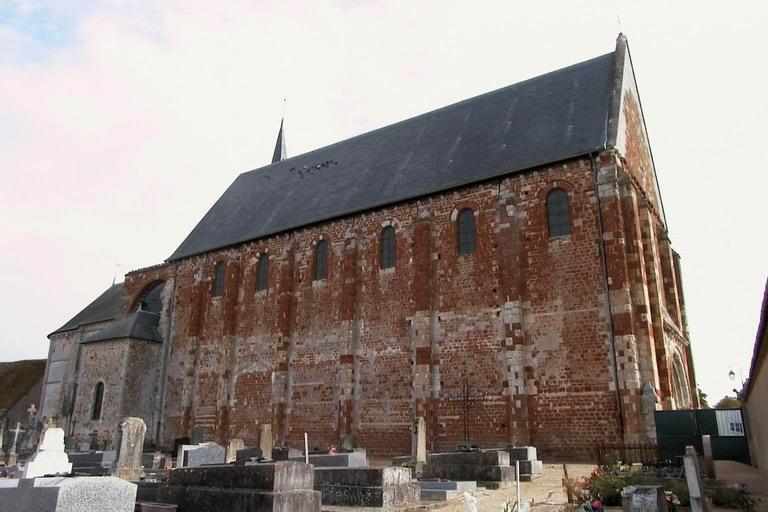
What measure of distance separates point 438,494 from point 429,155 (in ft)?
47.8

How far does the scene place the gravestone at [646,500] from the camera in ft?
20.8

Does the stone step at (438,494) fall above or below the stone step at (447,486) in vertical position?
below

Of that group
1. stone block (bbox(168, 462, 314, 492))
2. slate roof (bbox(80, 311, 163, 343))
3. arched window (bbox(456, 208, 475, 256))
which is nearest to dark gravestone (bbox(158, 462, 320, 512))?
stone block (bbox(168, 462, 314, 492))

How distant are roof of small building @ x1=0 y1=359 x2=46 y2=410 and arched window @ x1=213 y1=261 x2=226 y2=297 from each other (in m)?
20.6

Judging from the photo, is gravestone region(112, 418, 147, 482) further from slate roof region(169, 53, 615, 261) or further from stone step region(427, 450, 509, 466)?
slate roof region(169, 53, 615, 261)

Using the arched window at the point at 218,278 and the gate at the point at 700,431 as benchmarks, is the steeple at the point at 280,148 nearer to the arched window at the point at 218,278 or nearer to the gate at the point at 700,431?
the arched window at the point at 218,278

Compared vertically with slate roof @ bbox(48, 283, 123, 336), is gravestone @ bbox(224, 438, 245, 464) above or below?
below

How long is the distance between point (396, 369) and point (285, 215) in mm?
9236

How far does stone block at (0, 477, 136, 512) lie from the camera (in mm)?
4105

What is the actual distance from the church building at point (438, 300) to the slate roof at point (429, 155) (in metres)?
0.10

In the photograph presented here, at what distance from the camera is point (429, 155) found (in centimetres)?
2156

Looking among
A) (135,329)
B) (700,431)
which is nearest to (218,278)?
(135,329)

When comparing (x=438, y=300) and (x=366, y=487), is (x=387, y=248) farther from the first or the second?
(x=366, y=487)

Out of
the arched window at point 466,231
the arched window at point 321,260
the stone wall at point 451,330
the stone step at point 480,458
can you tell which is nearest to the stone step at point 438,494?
the stone step at point 480,458
